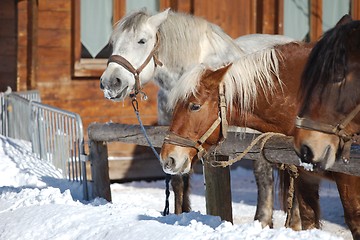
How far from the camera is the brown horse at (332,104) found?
4.09 meters

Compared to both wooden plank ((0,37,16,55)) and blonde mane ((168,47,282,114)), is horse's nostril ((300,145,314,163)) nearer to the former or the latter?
blonde mane ((168,47,282,114))

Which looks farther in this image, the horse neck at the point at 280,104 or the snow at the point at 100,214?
the horse neck at the point at 280,104

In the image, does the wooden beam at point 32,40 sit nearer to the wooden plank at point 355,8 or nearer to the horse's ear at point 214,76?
the wooden plank at point 355,8

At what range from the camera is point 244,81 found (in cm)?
537

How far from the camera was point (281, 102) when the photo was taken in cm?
547

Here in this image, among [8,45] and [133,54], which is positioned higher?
[133,54]

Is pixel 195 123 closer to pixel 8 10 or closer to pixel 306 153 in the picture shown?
pixel 306 153

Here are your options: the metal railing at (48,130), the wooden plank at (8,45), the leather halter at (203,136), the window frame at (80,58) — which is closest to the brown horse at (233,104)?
A: the leather halter at (203,136)

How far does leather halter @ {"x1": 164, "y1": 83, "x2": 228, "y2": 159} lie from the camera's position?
17.1ft

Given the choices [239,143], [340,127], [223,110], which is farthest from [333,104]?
[239,143]

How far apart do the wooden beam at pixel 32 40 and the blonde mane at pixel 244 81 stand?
595 centimetres

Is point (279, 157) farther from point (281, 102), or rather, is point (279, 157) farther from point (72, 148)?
point (72, 148)

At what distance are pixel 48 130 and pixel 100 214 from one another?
10.00 ft

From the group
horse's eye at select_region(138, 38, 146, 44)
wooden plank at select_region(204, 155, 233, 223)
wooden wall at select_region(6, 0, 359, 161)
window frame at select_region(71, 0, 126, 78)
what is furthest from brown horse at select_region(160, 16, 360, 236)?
wooden wall at select_region(6, 0, 359, 161)
